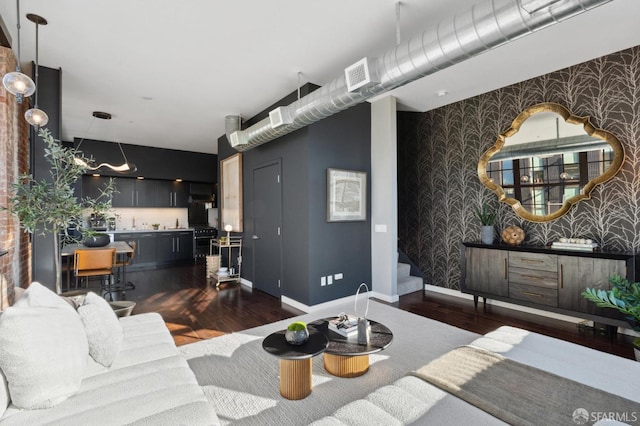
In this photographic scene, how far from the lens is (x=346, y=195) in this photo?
4.57m

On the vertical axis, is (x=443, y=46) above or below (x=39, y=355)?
above

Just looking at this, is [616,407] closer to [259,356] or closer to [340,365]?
[340,365]

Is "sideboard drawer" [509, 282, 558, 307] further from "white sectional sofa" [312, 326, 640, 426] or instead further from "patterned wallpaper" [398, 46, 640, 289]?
"white sectional sofa" [312, 326, 640, 426]

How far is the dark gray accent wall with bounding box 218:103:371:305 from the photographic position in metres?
4.23

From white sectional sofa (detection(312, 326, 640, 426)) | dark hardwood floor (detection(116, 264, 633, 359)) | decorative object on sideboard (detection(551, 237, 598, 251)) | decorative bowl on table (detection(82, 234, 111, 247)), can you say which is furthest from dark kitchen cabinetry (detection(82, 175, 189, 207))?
decorative object on sideboard (detection(551, 237, 598, 251))

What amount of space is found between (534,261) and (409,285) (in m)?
1.86

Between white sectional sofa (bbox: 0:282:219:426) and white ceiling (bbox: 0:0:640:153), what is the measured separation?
8.69 ft

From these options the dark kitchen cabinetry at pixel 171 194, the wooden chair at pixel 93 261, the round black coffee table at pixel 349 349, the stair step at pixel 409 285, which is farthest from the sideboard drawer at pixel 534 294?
the dark kitchen cabinetry at pixel 171 194

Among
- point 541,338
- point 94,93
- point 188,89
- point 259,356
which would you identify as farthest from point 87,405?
point 94,93

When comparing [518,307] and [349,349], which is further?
[518,307]

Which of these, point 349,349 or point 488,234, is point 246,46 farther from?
point 488,234

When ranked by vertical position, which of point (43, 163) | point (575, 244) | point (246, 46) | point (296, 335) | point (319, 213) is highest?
point (246, 46)

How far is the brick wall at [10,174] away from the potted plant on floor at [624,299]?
5.17m

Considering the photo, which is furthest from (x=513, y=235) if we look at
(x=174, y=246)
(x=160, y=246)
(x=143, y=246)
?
(x=143, y=246)
